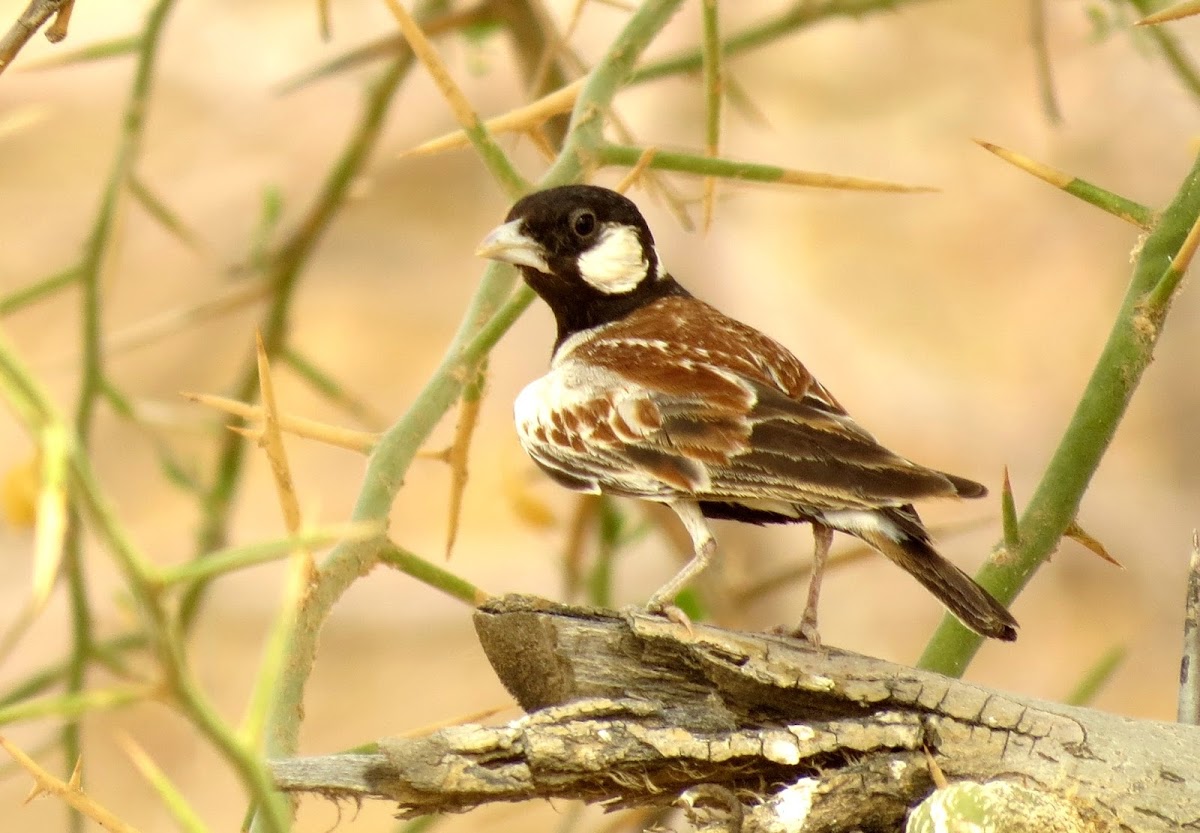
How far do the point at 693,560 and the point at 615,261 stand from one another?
866 mm

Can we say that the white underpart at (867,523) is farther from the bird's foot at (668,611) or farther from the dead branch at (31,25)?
the dead branch at (31,25)

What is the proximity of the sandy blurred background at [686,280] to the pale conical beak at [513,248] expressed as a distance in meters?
4.56

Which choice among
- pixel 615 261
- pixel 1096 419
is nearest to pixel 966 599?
pixel 1096 419

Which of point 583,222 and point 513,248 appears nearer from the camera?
point 513,248

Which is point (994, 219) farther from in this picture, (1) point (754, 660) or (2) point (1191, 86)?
(1) point (754, 660)

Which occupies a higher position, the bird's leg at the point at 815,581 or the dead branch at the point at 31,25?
the dead branch at the point at 31,25

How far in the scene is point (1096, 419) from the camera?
1.85 m

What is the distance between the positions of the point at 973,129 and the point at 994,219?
0.52 meters

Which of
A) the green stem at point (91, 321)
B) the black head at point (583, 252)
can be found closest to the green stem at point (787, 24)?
the black head at point (583, 252)

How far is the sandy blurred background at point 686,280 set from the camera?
7508 millimetres

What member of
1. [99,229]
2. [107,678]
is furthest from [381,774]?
[107,678]

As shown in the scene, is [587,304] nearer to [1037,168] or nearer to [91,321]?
[91,321]

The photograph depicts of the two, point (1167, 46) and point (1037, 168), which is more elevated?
point (1167, 46)

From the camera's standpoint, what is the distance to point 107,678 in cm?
685
